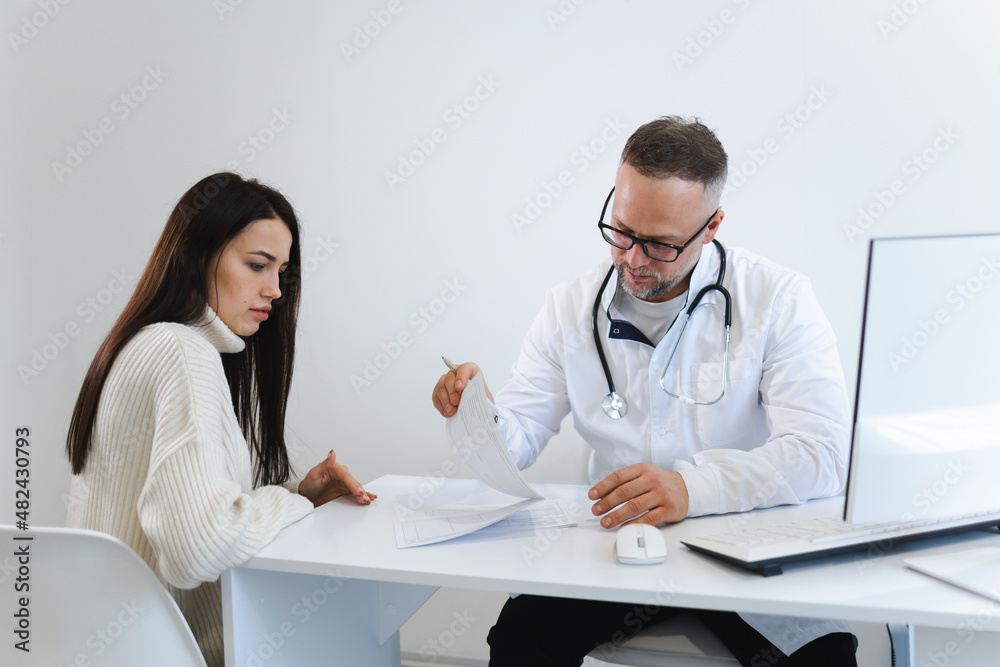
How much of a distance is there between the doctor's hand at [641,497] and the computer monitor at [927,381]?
0.35 m

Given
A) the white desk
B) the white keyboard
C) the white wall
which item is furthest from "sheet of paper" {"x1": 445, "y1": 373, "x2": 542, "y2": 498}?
the white wall

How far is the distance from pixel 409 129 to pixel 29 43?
5.15 feet

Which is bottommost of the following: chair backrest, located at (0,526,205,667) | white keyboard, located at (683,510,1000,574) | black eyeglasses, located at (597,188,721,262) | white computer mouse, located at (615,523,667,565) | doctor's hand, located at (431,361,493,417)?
chair backrest, located at (0,526,205,667)

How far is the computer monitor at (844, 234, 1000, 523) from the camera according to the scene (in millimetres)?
846

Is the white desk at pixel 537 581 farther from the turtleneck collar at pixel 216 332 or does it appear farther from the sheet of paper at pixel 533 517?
the turtleneck collar at pixel 216 332

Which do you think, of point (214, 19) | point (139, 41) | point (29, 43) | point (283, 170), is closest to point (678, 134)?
point (283, 170)

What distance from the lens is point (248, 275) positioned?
55.8 inches

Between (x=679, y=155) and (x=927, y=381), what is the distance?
810 mm

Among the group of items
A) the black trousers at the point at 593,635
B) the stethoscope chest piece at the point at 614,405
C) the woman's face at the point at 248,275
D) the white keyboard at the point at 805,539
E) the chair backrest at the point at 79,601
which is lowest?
the black trousers at the point at 593,635

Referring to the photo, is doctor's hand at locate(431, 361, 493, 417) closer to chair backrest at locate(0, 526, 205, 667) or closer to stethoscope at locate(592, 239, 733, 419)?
stethoscope at locate(592, 239, 733, 419)

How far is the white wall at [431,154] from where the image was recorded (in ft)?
6.67

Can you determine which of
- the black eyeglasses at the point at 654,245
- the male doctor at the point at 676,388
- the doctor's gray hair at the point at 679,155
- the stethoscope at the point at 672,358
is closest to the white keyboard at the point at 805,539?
the male doctor at the point at 676,388

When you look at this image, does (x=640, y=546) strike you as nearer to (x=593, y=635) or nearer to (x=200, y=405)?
(x=593, y=635)

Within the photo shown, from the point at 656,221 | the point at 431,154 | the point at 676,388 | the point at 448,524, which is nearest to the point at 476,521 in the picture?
the point at 448,524
